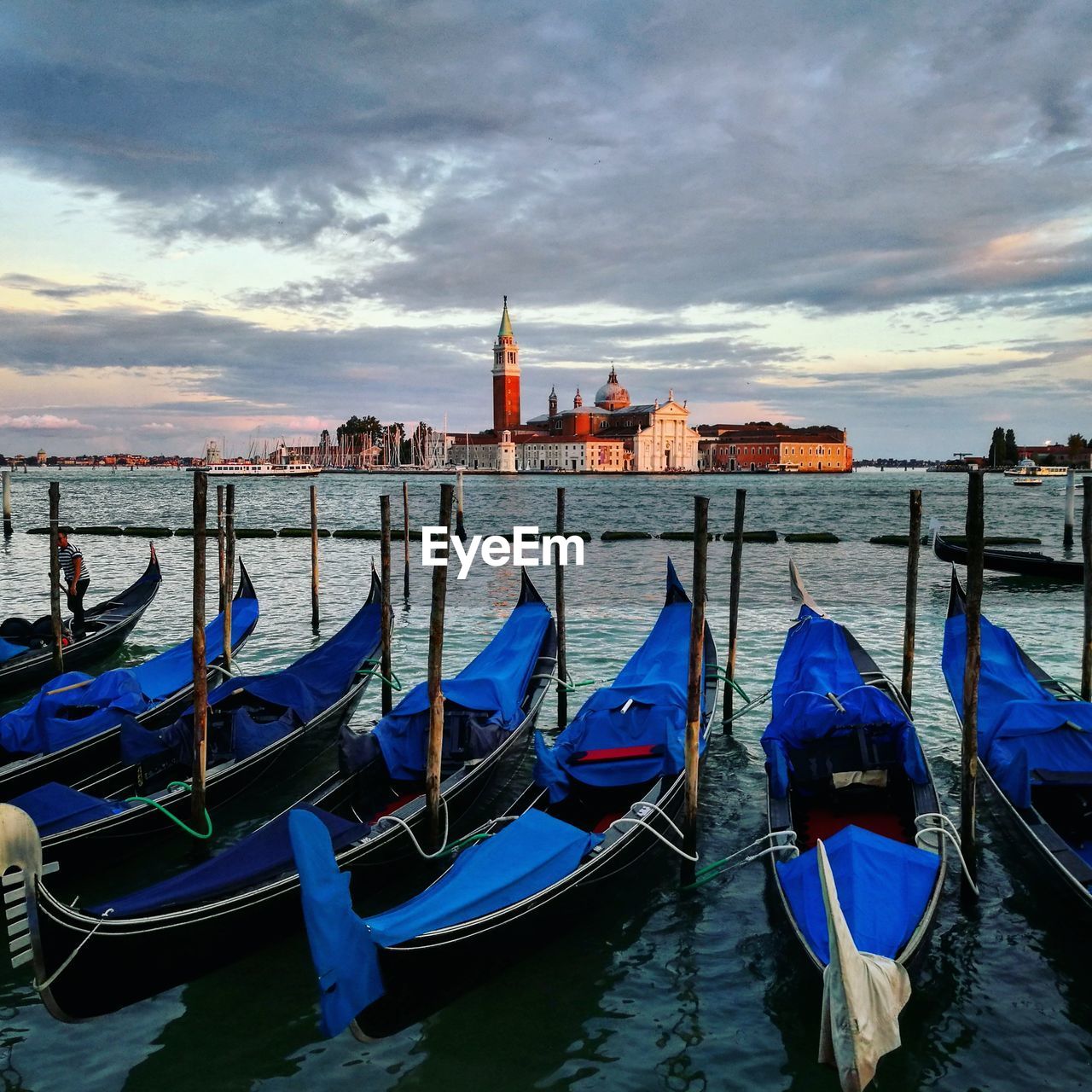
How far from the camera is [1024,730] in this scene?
479 cm

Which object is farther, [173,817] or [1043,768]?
[1043,768]

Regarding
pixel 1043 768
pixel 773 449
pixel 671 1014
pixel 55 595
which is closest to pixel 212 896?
Result: pixel 671 1014

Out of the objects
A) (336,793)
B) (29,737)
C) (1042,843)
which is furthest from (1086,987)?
(29,737)

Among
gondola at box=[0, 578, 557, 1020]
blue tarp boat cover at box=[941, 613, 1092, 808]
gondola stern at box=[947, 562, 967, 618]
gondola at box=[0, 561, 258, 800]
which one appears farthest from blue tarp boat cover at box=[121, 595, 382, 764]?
gondola stern at box=[947, 562, 967, 618]

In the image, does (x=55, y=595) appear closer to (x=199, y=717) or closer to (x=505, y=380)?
(x=199, y=717)

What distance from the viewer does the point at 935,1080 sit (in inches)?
121

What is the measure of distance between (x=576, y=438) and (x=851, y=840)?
9057 centimetres

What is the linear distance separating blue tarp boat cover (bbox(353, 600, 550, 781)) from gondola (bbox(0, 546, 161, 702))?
3.87 m

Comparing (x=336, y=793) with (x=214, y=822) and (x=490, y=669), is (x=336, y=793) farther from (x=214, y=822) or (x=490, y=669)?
(x=490, y=669)

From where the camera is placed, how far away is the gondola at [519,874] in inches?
113

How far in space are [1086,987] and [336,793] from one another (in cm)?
345

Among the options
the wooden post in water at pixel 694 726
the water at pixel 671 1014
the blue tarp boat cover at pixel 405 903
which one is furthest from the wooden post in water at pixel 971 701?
the blue tarp boat cover at pixel 405 903

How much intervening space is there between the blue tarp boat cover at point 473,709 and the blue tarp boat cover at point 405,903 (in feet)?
3.94

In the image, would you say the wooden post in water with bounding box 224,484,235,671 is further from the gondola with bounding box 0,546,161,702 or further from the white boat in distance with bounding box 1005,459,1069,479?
the white boat in distance with bounding box 1005,459,1069,479
